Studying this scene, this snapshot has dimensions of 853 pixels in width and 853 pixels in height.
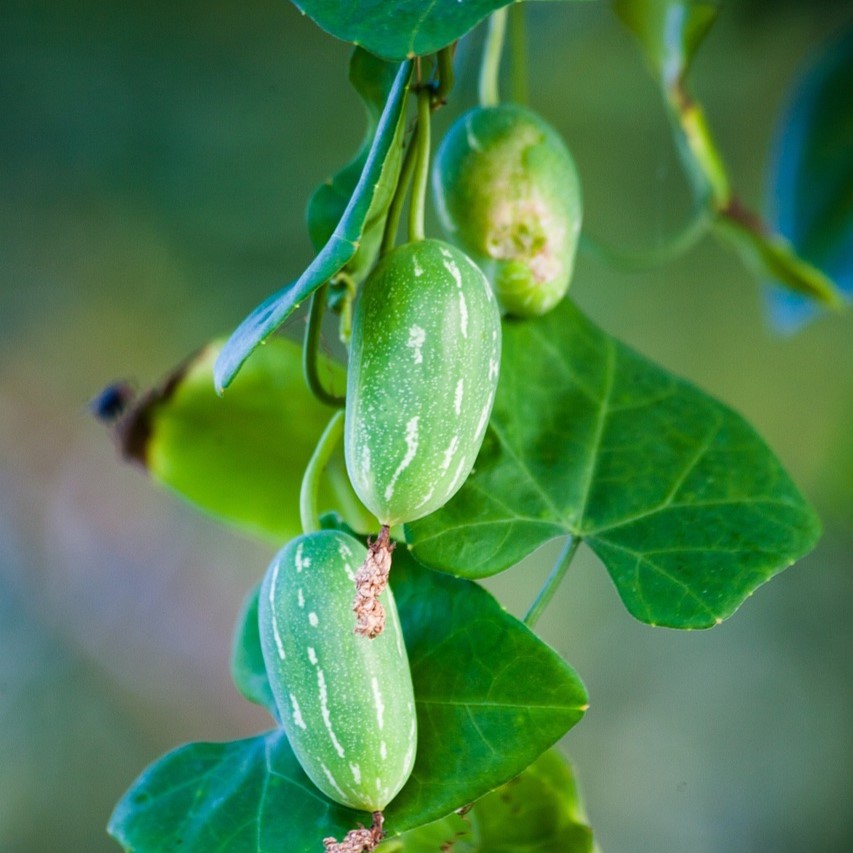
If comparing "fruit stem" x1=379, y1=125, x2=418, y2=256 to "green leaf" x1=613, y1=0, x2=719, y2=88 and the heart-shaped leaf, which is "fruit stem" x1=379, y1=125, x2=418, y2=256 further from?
the heart-shaped leaf

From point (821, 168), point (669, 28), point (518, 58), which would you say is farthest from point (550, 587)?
point (821, 168)

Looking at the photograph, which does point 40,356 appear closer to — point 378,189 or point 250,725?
point 250,725

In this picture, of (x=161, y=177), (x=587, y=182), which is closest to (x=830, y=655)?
(x=587, y=182)

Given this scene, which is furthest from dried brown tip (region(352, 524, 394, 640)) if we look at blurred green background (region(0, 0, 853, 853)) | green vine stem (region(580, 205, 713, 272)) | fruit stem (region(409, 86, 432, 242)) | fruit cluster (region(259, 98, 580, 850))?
blurred green background (region(0, 0, 853, 853))

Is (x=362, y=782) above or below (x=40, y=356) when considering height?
above

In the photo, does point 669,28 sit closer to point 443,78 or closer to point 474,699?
point 443,78
